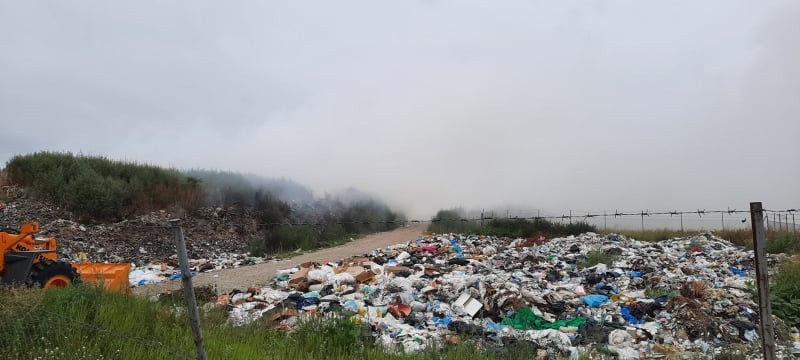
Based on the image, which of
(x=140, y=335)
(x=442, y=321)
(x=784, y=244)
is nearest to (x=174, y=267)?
(x=442, y=321)

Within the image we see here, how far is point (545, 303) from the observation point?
7551mm

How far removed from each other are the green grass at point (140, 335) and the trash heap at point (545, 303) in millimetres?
520

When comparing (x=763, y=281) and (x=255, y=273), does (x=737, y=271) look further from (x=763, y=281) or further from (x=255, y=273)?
(x=255, y=273)

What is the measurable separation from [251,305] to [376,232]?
17192 millimetres

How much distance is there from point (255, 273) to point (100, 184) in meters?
8.32

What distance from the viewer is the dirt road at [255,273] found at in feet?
32.4

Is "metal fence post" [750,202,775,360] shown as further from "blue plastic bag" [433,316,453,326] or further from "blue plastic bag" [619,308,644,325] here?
"blue plastic bag" [433,316,453,326]

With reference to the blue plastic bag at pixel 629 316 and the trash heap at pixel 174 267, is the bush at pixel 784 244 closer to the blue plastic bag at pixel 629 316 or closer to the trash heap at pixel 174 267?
the blue plastic bag at pixel 629 316

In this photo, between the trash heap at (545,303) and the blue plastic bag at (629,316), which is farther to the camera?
the blue plastic bag at (629,316)

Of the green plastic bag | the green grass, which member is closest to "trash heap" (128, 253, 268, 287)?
the green grass

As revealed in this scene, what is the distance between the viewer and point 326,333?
15.9 ft

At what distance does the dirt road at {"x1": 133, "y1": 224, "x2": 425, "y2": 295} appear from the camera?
9883 millimetres

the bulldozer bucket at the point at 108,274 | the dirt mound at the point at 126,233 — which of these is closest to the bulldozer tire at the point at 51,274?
the bulldozer bucket at the point at 108,274

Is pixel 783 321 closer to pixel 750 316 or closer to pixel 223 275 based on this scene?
pixel 750 316
